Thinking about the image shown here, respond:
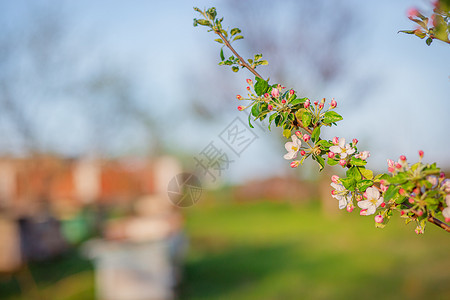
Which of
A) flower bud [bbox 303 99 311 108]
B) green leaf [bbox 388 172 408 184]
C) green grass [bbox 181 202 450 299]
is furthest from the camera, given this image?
green grass [bbox 181 202 450 299]

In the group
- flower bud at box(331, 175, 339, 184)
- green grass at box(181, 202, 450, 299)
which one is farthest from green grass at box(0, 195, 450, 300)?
flower bud at box(331, 175, 339, 184)

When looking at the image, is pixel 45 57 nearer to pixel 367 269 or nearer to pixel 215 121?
pixel 367 269

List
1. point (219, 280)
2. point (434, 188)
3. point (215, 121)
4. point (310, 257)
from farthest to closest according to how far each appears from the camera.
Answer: point (215, 121), point (310, 257), point (219, 280), point (434, 188)

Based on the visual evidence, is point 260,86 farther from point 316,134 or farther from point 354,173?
point 354,173

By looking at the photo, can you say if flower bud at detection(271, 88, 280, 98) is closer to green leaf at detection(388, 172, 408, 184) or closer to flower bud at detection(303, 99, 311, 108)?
flower bud at detection(303, 99, 311, 108)

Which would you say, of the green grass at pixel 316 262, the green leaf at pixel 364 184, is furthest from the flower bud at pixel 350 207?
the green grass at pixel 316 262

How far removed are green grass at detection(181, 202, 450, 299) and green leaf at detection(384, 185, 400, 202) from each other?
524 cm

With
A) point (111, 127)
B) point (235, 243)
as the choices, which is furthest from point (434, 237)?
point (111, 127)

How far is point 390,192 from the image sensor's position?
759 mm

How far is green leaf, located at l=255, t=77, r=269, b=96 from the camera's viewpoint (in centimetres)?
93

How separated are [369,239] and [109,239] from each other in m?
6.42

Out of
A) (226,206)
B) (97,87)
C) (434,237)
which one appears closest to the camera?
(97,87)

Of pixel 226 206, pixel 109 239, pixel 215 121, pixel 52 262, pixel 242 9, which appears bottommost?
pixel 52 262

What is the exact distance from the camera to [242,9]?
8578 millimetres
